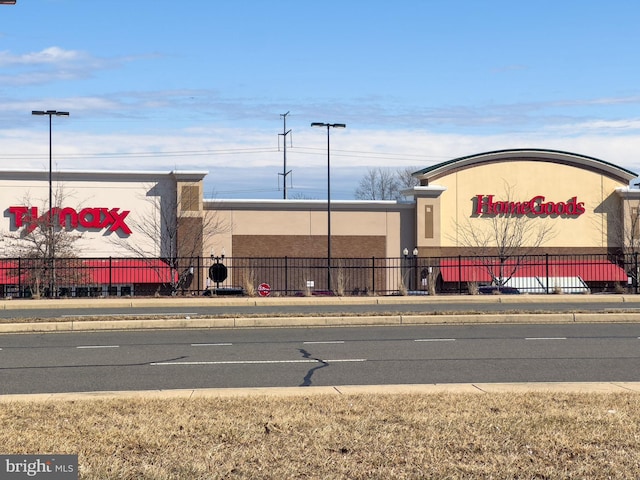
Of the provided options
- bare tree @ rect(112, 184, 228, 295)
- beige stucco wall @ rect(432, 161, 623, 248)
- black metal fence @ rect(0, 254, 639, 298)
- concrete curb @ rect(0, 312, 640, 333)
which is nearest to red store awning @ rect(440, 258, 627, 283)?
black metal fence @ rect(0, 254, 639, 298)

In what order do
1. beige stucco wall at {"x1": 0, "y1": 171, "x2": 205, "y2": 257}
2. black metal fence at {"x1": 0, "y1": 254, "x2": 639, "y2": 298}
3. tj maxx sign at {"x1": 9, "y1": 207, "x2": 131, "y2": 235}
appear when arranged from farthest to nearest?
beige stucco wall at {"x1": 0, "y1": 171, "x2": 205, "y2": 257} < tj maxx sign at {"x1": 9, "y1": 207, "x2": 131, "y2": 235} < black metal fence at {"x1": 0, "y1": 254, "x2": 639, "y2": 298}

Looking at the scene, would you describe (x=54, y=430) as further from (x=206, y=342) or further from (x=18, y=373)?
(x=206, y=342)

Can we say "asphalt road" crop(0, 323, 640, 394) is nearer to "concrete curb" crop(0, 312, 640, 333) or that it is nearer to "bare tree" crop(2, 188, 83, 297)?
"concrete curb" crop(0, 312, 640, 333)

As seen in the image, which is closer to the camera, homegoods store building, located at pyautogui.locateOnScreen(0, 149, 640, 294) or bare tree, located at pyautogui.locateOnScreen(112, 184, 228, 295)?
homegoods store building, located at pyautogui.locateOnScreen(0, 149, 640, 294)

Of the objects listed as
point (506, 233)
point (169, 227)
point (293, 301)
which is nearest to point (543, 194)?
point (506, 233)

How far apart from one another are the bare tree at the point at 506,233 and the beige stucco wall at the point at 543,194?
4.6 inches

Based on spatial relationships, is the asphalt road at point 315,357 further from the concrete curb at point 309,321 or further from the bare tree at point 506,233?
the bare tree at point 506,233

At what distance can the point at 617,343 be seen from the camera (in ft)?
47.6

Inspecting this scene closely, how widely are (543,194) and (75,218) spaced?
29.3 m

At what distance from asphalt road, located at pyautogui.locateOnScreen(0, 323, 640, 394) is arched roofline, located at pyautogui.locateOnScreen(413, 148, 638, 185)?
3465 cm

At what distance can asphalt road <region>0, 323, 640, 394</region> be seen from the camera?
10789 millimetres

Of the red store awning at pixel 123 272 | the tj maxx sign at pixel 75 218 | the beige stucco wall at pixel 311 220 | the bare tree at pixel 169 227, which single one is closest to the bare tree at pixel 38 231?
the tj maxx sign at pixel 75 218

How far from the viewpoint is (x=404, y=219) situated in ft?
168

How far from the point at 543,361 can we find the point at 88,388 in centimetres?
661
